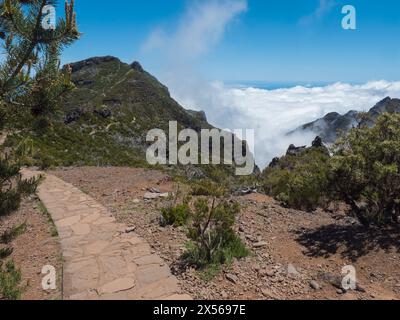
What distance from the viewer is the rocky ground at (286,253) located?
591cm

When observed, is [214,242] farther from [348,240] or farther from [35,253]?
[35,253]

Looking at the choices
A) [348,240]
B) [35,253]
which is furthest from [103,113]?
[348,240]

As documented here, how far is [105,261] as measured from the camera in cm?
689

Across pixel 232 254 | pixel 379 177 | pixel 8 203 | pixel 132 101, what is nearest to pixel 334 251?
pixel 379 177

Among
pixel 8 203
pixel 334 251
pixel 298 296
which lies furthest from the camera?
pixel 334 251

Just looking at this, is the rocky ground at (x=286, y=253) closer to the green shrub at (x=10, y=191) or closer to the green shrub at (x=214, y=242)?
the green shrub at (x=214, y=242)

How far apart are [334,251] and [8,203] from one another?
627 centimetres

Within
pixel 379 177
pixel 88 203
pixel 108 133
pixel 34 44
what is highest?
pixel 108 133

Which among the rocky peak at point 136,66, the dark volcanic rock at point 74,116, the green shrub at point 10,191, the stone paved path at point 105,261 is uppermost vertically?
the rocky peak at point 136,66

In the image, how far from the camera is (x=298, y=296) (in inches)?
228

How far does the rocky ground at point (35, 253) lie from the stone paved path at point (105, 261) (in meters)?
0.20

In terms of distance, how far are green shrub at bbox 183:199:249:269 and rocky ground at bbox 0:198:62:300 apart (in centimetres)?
243

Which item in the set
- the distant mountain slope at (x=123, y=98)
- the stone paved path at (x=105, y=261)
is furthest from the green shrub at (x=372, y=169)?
the distant mountain slope at (x=123, y=98)
